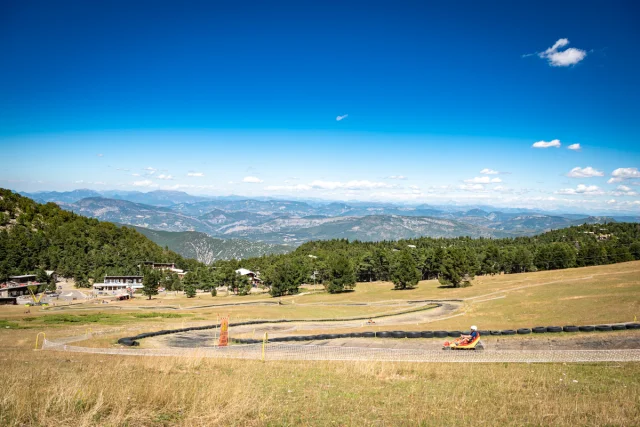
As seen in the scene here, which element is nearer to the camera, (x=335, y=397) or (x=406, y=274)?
(x=335, y=397)

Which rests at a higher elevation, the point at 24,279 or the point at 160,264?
the point at 24,279

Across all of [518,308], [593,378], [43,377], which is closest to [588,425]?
[593,378]

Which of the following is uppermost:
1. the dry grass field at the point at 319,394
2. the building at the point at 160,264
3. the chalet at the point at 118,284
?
the dry grass field at the point at 319,394

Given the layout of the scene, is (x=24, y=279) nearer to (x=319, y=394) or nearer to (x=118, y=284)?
(x=118, y=284)

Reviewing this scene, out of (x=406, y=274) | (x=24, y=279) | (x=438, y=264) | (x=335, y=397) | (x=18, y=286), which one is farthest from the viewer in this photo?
(x=24, y=279)

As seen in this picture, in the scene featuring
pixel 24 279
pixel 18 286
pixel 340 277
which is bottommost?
pixel 18 286

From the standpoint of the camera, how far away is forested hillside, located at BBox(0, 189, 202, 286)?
149500mm

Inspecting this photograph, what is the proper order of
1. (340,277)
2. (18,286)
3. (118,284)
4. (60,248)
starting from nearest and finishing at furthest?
1. (340,277)
2. (18,286)
3. (118,284)
4. (60,248)

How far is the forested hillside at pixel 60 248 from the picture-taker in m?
150

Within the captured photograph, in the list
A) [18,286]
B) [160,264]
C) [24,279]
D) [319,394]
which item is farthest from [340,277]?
[160,264]

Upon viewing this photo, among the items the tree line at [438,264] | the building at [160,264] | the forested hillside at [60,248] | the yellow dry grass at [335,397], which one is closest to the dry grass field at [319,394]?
the yellow dry grass at [335,397]

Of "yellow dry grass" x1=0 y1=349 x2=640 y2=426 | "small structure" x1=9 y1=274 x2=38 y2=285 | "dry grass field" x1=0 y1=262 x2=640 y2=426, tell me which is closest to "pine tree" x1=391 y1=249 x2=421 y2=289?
"dry grass field" x1=0 y1=262 x2=640 y2=426

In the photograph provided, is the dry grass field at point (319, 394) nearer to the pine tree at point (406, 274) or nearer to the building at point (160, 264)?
the pine tree at point (406, 274)

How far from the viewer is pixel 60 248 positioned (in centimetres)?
16600
